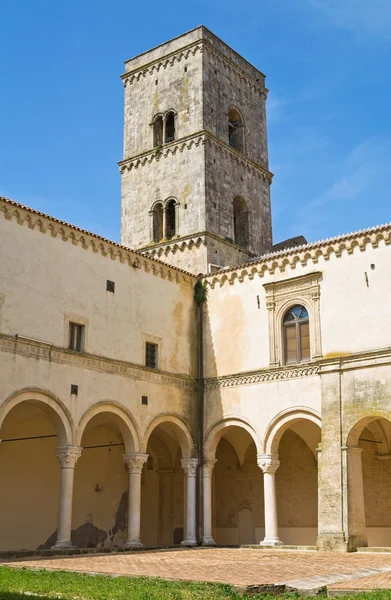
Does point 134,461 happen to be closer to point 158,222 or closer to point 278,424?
point 278,424

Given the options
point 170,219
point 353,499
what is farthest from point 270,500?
point 170,219

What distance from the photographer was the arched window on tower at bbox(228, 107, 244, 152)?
33.6 m

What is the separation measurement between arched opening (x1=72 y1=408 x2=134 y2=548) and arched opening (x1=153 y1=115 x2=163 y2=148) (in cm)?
1340

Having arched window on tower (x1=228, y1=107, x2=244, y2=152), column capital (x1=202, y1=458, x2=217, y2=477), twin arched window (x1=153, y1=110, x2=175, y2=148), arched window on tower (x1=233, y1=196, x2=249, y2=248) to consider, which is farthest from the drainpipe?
arched window on tower (x1=228, y1=107, x2=244, y2=152)

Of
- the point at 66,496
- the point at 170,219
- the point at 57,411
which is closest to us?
the point at 66,496

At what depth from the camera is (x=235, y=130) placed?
33.9 m

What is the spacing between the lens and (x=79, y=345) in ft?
71.7

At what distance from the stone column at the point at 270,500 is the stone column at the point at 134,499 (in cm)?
383

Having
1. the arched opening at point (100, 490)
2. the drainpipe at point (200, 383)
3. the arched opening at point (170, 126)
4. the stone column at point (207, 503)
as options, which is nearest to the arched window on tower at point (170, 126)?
the arched opening at point (170, 126)

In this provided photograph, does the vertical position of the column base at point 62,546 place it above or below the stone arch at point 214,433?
below

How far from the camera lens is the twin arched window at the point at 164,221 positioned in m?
31.3

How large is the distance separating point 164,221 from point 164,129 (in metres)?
4.46

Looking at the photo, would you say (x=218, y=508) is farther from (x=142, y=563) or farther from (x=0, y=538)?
(x=142, y=563)

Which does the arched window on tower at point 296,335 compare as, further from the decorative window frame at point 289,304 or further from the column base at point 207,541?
the column base at point 207,541
